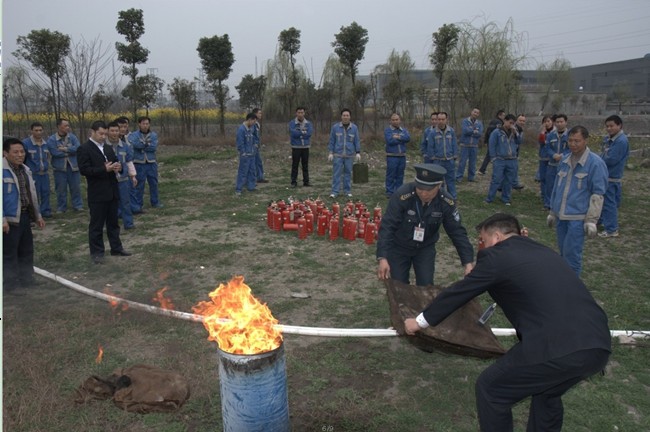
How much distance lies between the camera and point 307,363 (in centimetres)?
475

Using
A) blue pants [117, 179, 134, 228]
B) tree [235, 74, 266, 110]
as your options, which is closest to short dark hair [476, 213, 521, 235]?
blue pants [117, 179, 134, 228]

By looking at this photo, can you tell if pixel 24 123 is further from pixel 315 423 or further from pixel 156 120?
pixel 315 423

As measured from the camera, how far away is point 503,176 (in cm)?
1204

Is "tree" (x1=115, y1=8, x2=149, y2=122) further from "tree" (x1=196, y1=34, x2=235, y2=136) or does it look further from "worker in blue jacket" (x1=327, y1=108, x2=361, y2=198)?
"worker in blue jacket" (x1=327, y1=108, x2=361, y2=198)

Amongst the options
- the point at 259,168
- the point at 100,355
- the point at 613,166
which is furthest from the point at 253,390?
the point at 259,168

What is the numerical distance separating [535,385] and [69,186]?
10.9 meters

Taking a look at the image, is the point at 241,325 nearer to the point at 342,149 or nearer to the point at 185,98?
the point at 342,149

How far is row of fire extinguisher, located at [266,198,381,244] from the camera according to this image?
8.88m

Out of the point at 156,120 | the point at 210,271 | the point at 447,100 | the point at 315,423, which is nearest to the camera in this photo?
the point at 315,423

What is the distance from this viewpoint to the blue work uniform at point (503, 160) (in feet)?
38.9

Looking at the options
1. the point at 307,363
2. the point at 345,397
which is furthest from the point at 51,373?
the point at 345,397

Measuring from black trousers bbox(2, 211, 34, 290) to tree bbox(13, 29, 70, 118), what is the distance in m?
10.1

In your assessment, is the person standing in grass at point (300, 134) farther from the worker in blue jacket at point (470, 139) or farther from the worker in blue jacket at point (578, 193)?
the worker in blue jacket at point (578, 193)

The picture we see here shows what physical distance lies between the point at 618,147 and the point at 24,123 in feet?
71.5
